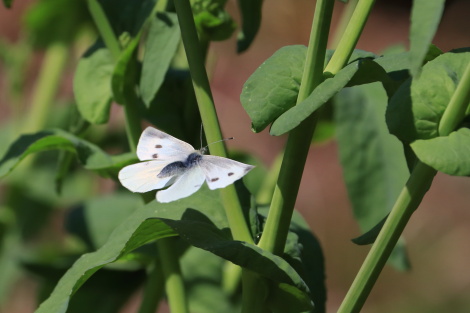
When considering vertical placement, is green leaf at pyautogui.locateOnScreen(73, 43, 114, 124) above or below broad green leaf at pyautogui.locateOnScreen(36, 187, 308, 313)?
above

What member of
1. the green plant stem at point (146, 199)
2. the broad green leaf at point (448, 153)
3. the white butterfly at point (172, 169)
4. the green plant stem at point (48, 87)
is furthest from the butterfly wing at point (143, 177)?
the green plant stem at point (48, 87)

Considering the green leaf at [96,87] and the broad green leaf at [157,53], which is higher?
the broad green leaf at [157,53]

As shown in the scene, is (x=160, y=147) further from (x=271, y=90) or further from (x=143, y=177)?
(x=271, y=90)

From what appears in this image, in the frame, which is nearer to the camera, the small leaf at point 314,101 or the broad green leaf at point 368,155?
the small leaf at point 314,101

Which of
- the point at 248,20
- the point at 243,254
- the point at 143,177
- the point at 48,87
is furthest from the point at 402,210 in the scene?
the point at 48,87

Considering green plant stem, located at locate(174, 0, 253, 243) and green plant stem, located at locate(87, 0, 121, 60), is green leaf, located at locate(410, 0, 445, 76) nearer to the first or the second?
green plant stem, located at locate(174, 0, 253, 243)

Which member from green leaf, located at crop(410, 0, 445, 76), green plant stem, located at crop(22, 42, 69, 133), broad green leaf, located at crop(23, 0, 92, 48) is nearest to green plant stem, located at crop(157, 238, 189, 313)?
green leaf, located at crop(410, 0, 445, 76)

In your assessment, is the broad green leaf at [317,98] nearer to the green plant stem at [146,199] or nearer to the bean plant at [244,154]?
the bean plant at [244,154]
